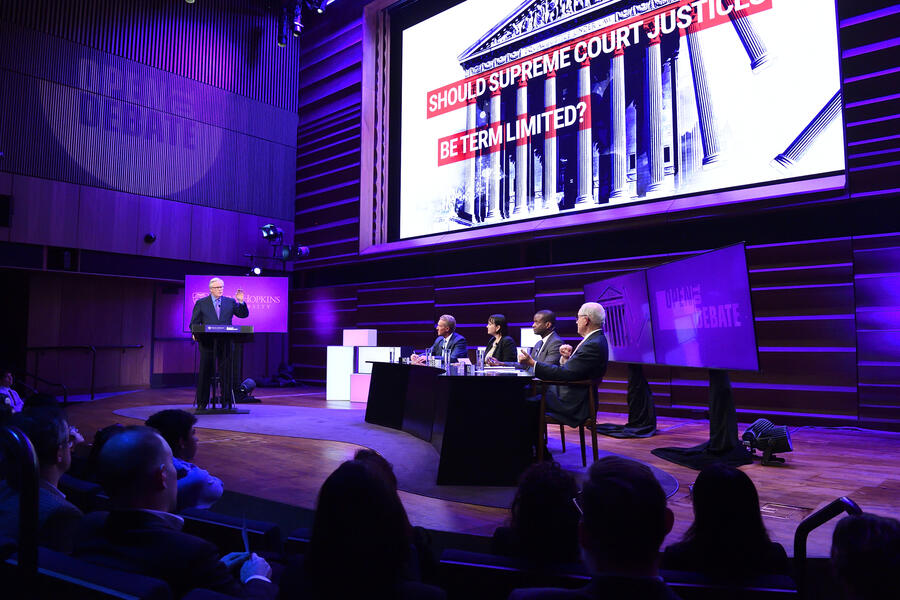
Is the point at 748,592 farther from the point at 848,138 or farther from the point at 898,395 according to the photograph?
the point at 848,138

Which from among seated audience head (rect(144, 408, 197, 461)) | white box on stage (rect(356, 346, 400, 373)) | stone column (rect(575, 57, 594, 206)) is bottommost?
seated audience head (rect(144, 408, 197, 461))

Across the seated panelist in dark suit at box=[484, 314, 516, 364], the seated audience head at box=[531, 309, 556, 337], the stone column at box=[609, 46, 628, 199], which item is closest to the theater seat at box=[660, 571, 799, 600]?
the seated audience head at box=[531, 309, 556, 337]

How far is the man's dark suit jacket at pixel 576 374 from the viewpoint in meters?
3.83

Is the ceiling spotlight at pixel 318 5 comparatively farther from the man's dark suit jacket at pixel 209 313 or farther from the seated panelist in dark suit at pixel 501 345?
the seated panelist in dark suit at pixel 501 345

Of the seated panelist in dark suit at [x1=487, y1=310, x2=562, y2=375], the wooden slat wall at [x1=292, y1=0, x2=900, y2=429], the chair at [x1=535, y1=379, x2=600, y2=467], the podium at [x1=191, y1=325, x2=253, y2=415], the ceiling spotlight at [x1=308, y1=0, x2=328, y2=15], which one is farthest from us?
the ceiling spotlight at [x1=308, y1=0, x2=328, y2=15]

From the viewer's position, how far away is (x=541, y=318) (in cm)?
502

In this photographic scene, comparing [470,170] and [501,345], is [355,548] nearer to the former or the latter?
[501,345]

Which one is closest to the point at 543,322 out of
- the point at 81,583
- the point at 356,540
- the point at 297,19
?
the point at 356,540

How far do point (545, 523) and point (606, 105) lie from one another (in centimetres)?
674

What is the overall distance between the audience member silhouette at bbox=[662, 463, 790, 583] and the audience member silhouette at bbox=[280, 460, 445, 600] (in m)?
0.63

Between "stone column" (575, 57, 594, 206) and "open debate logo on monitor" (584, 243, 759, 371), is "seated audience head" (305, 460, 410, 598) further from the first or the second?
"stone column" (575, 57, 594, 206)

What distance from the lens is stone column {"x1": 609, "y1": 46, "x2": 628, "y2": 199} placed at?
702 centimetres

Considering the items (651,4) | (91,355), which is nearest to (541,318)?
(651,4)

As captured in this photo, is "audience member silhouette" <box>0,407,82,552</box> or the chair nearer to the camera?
"audience member silhouette" <box>0,407,82,552</box>
